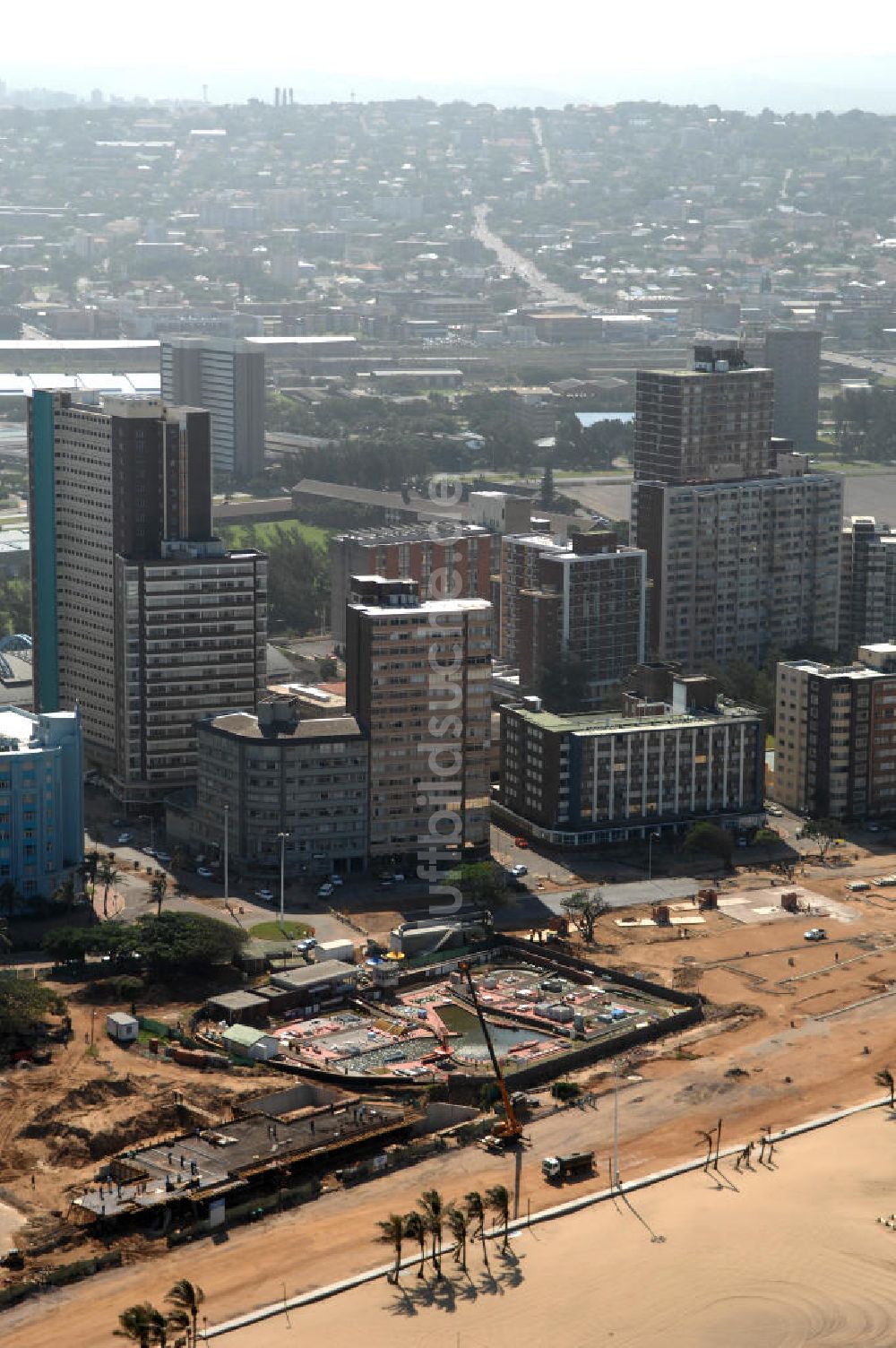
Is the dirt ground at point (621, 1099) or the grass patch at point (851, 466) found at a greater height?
the grass patch at point (851, 466)

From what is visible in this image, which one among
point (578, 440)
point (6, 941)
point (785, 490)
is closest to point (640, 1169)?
point (6, 941)

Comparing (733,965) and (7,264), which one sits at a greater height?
(7,264)

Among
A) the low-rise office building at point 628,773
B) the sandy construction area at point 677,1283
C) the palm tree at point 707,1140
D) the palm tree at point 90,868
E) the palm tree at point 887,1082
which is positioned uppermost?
the low-rise office building at point 628,773

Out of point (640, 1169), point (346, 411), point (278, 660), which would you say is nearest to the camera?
point (640, 1169)

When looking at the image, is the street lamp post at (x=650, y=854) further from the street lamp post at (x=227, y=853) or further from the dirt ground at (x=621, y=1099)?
the street lamp post at (x=227, y=853)

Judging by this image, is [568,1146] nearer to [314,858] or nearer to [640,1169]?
[640,1169]

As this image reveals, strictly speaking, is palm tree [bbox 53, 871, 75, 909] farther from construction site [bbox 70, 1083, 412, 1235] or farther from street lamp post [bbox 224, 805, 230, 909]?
construction site [bbox 70, 1083, 412, 1235]

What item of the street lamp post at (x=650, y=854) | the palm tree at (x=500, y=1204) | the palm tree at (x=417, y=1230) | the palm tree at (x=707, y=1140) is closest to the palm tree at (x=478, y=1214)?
the palm tree at (x=500, y=1204)
